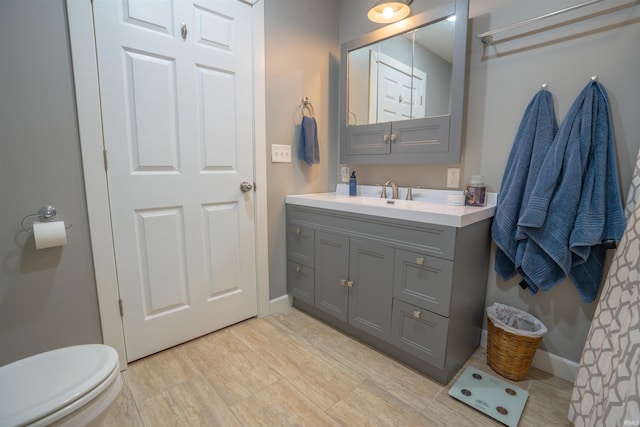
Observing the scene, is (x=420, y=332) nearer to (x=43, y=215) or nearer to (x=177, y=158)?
(x=177, y=158)

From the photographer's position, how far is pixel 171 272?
1.71m

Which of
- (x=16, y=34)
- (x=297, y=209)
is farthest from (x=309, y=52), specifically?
(x=16, y=34)

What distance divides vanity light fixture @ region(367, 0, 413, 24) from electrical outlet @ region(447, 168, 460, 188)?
1.02 metres

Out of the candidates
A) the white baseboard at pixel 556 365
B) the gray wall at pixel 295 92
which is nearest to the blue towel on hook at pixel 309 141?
the gray wall at pixel 295 92

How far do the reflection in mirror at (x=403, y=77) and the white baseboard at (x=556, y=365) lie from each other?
1.47m

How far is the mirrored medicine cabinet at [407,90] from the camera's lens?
170cm

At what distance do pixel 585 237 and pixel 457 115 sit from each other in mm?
873

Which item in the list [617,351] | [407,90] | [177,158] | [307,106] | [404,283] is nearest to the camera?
[617,351]

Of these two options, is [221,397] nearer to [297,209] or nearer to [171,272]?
[171,272]

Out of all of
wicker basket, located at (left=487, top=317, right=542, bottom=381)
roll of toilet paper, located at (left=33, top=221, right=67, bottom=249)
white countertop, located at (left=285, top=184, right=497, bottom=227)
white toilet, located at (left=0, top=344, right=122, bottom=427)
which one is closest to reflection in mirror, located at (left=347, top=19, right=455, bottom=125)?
white countertop, located at (left=285, top=184, right=497, bottom=227)

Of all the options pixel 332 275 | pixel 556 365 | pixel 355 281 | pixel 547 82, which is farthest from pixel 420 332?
pixel 547 82

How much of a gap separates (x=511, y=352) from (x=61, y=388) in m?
1.90

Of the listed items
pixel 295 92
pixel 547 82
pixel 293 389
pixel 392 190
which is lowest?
pixel 293 389

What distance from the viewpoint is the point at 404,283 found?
1551 millimetres
